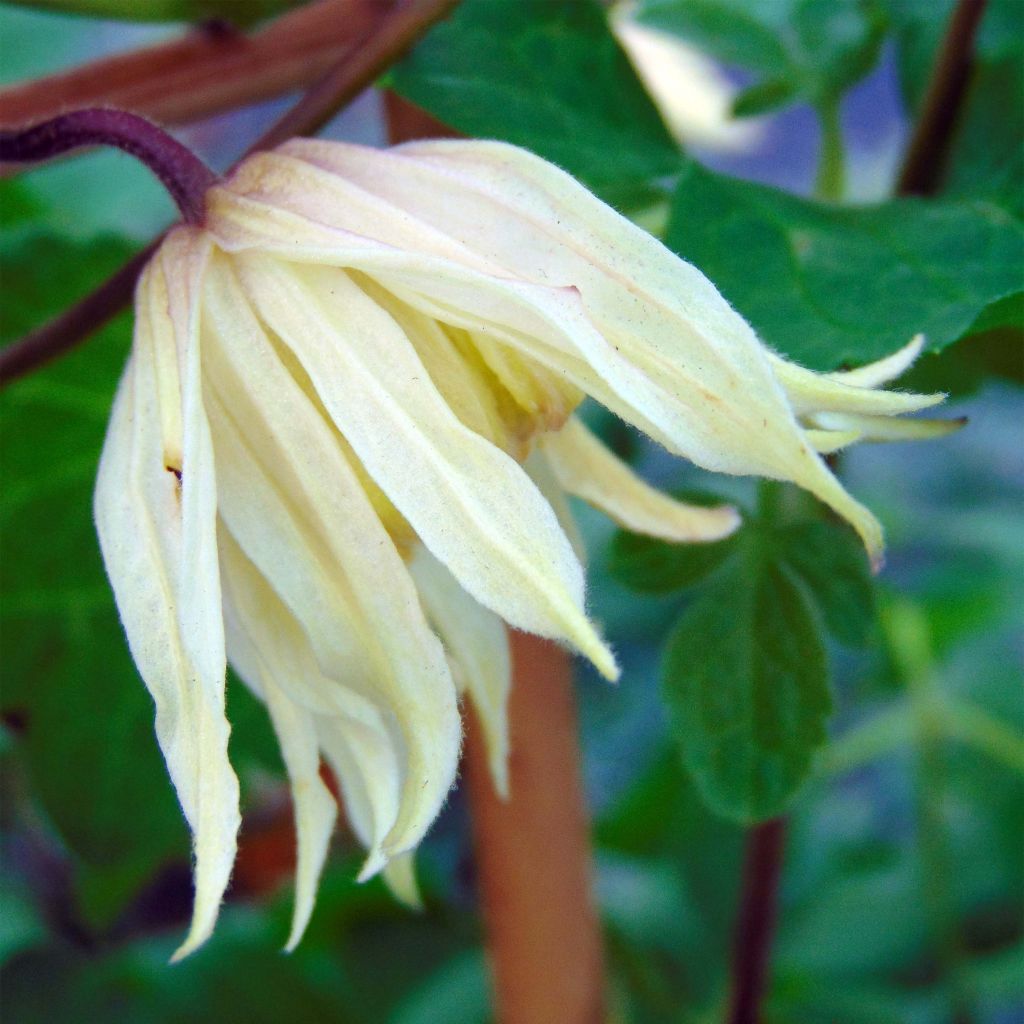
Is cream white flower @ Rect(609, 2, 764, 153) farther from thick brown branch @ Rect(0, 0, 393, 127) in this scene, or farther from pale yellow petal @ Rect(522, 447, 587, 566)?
pale yellow petal @ Rect(522, 447, 587, 566)

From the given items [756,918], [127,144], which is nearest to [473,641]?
[127,144]

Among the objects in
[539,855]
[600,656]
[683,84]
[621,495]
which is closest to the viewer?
[600,656]

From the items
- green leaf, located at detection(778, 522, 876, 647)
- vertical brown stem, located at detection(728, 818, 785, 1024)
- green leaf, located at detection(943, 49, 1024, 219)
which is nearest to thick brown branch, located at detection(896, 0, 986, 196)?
green leaf, located at detection(943, 49, 1024, 219)

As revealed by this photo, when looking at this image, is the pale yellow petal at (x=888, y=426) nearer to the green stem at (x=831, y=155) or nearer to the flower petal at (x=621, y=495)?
the flower petal at (x=621, y=495)

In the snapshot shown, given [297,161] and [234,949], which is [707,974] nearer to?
[234,949]

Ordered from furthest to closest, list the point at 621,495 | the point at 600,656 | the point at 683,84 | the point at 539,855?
the point at 683,84 < the point at 539,855 < the point at 621,495 < the point at 600,656

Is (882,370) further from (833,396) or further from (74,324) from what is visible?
(74,324)
